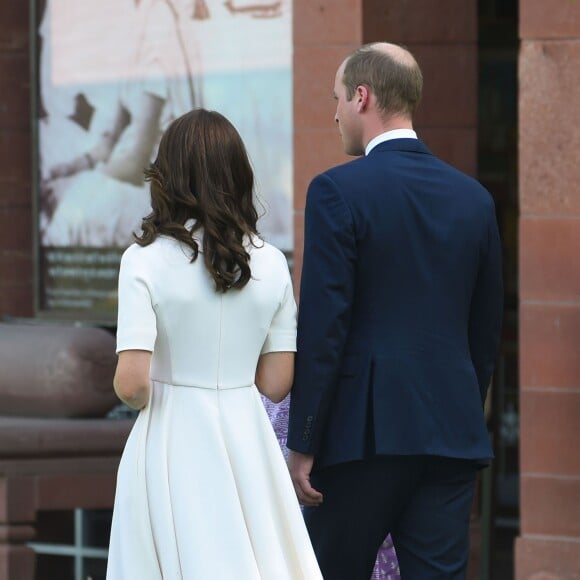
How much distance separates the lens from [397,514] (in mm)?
3895

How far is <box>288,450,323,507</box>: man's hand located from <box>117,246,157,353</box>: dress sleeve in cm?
55

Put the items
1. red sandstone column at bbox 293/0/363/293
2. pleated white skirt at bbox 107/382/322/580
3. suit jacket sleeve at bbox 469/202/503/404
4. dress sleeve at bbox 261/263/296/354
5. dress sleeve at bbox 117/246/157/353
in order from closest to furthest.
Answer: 1. dress sleeve at bbox 117/246/157/353
2. pleated white skirt at bbox 107/382/322/580
3. dress sleeve at bbox 261/263/296/354
4. suit jacket sleeve at bbox 469/202/503/404
5. red sandstone column at bbox 293/0/363/293

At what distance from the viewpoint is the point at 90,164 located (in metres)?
7.95

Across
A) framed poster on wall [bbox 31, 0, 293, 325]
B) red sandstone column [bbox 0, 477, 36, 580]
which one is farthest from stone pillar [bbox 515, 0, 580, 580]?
red sandstone column [bbox 0, 477, 36, 580]

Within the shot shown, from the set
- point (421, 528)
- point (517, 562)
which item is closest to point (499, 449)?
point (517, 562)

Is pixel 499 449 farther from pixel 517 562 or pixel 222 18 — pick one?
pixel 222 18

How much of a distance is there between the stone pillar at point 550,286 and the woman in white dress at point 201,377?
252cm

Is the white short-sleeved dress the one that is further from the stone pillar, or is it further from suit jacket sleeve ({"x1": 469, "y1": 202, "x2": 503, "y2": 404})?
the stone pillar

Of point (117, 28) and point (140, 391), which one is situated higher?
point (117, 28)

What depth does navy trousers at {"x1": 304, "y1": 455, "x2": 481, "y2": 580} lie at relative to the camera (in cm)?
383

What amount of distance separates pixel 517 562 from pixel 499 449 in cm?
204

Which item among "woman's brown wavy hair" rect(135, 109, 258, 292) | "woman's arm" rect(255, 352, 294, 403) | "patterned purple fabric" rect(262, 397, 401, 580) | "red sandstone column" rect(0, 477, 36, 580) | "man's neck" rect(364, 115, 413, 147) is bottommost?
"red sandstone column" rect(0, 477, 36, 580)

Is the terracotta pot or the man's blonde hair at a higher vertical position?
the man's blonde hair

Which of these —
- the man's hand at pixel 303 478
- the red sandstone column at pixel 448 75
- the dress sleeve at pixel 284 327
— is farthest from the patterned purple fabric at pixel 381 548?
the red sandstone column at pixel 448 75
